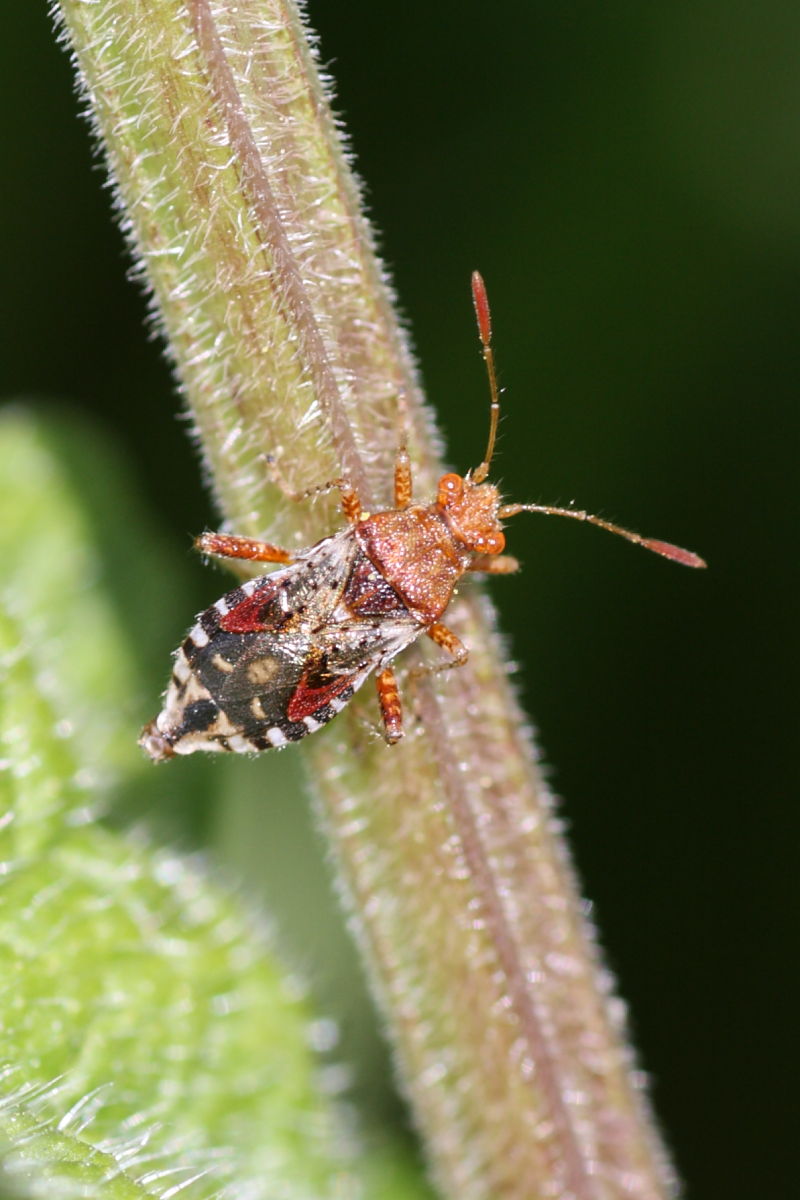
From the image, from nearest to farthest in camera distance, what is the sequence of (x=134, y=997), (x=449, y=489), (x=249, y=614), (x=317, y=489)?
(x=317, y=489) < (x=134, y=997) < (x=249, y=614) < (x=449, y=489)

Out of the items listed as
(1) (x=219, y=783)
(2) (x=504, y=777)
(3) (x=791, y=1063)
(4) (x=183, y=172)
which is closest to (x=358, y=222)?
(4) (x=183, y=172)

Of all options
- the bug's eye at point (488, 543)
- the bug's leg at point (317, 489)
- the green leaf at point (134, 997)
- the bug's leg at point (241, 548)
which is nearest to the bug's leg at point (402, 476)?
the bug's leg at point (317, 489)

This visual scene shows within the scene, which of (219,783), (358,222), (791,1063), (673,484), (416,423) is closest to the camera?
(358,222)

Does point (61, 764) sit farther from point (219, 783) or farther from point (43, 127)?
point (43, 127)

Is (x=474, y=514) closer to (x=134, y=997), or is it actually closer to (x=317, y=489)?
(x=317, y=489)

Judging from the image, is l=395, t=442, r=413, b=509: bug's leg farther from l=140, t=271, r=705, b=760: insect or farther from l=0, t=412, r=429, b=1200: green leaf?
l=0, t=412, r=429, b=1200: green leaf

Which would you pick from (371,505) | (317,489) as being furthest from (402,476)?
(317,489)
